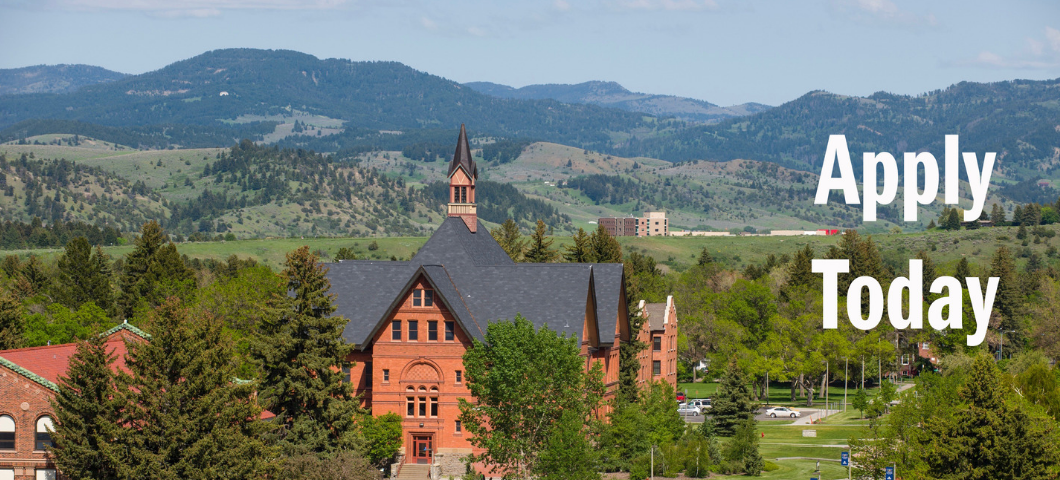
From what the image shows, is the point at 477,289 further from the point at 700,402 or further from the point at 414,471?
the point at 700,402

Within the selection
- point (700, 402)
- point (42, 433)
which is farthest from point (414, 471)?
point (700, 402)

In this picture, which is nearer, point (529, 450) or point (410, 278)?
point (529, 450)

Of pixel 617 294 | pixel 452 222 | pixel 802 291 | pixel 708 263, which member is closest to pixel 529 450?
pixel 617 294

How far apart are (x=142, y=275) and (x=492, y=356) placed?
7153cm

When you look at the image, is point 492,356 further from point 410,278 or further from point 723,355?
point 723,355

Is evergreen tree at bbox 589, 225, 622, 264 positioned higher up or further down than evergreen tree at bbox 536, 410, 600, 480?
higher up

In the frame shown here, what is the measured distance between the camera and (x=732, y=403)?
9356cm

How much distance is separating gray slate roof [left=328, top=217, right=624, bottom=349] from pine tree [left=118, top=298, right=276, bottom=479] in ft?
81.7

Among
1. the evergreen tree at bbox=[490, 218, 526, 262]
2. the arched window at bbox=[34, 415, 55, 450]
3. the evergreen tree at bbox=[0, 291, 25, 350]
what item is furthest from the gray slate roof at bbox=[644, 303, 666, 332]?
the arched window at bbox=[34, 415, 55, 450]

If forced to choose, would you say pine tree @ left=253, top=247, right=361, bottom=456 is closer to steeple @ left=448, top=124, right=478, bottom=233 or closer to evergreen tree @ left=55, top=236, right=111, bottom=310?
steeple @ left=448, top=124, right=478, bottom=233

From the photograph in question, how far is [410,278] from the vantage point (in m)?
77.9

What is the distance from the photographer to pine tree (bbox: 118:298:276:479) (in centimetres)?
5078

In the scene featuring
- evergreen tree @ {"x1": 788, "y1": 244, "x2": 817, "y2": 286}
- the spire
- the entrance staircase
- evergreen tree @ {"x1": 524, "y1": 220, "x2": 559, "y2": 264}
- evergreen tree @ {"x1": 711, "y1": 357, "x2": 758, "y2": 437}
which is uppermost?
the spire

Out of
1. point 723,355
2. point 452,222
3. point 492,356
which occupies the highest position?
point 452,222
